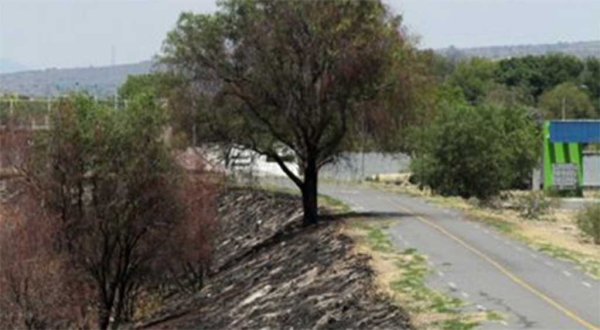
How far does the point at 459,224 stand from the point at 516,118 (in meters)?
31.6

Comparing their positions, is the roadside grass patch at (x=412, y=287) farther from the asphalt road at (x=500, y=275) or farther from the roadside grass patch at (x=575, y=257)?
the roadside grass patch at (x=575, y=257)

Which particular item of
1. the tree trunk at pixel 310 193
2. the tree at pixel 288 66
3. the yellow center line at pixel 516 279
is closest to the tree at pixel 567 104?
the tree trunk at pixel 310 193

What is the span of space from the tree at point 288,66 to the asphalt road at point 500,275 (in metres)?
4.50

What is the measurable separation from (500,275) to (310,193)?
56.6 feet

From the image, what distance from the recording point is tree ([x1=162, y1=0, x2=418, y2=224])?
1567 inches

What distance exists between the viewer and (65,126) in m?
31.4

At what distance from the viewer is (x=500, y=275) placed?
88.2 feet

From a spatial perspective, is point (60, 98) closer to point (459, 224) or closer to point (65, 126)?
point (65, 126)

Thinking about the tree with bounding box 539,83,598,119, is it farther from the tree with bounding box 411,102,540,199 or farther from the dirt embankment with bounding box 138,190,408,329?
the dirt embankment with bounding box 138,190,408,329

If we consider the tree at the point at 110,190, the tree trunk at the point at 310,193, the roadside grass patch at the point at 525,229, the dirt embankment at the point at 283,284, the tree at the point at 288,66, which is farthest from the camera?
the tree trunk at the point at 310,193

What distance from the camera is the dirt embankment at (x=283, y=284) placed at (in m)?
24.0

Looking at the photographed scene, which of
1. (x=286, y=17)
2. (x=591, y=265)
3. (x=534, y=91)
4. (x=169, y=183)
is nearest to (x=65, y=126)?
(x=169, y=183)

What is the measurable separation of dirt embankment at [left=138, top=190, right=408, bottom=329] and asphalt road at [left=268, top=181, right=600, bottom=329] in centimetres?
174

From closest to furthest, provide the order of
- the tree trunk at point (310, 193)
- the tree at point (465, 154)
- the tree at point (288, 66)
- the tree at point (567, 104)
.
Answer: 1. the tree at point (288, 66)
2. the tree trunk at point (310, 193)
3. the tree at point (465, 154)
4. the tree at point (567, 104)
